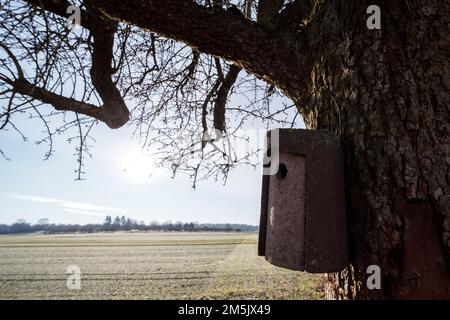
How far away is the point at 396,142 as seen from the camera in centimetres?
162

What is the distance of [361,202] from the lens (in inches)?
66.3

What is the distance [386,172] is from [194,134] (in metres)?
3.36

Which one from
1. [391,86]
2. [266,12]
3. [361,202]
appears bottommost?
[361,202]

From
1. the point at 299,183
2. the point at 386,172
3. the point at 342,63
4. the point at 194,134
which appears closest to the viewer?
the point at 386,172

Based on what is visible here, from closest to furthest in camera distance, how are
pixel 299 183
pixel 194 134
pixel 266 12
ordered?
pixel 299 183, pixel 266 12, pixel 194 134

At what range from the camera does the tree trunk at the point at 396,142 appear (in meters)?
1.51

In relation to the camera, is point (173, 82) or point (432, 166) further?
point (173, 82)

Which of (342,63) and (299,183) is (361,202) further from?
(342,63)

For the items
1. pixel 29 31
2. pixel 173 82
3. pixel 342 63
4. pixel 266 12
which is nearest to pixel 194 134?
pixel 173 82

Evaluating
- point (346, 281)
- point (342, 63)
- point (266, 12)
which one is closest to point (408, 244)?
point (346, 281)

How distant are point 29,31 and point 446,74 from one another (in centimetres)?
319

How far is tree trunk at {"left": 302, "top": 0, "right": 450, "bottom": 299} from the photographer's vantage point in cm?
151

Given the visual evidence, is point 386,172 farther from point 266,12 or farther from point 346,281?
point 266,12
